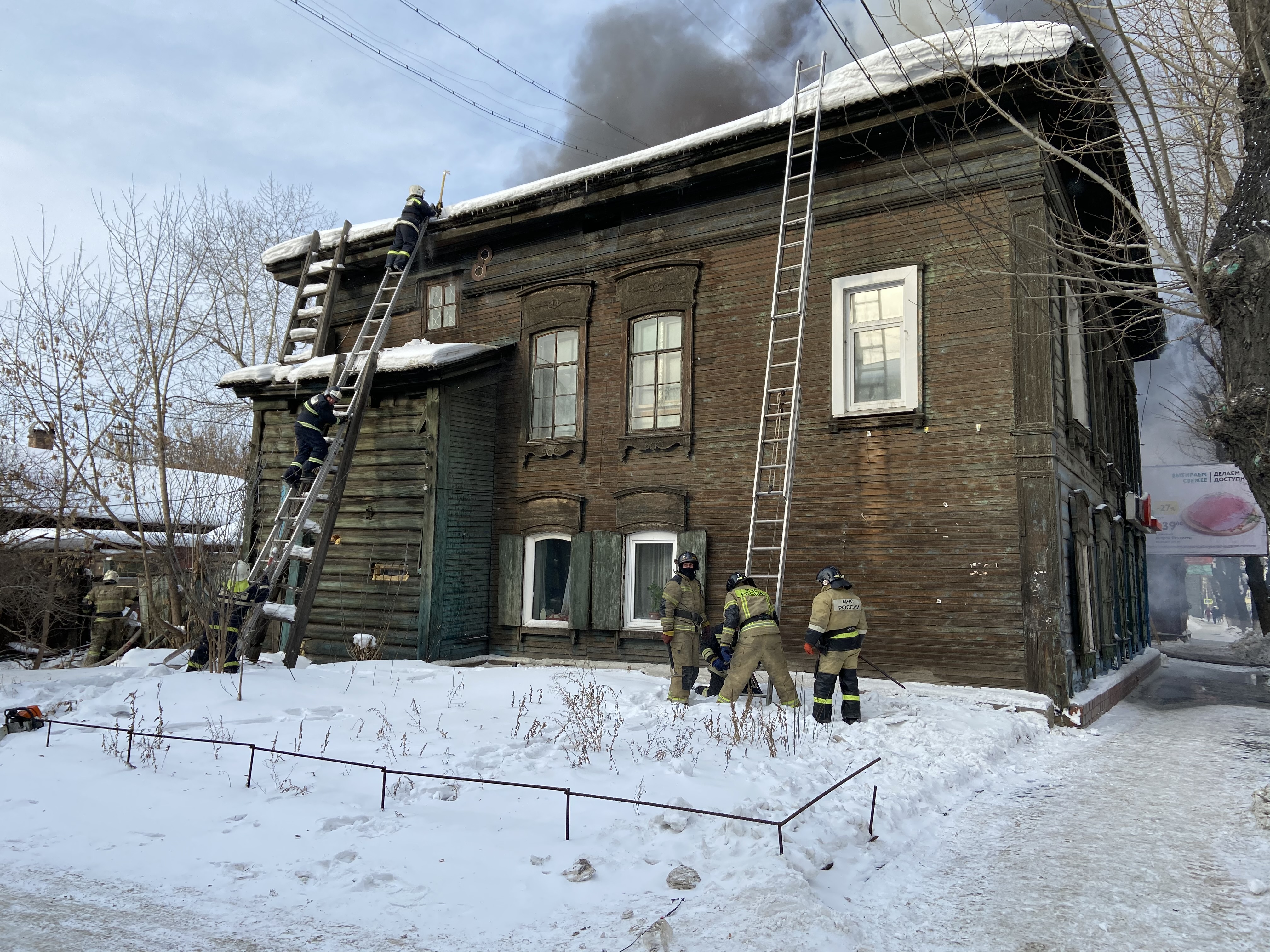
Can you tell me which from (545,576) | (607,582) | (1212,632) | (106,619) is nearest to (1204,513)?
(607,582)

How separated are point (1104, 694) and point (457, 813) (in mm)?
9300

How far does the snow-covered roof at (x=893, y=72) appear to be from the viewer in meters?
9.10

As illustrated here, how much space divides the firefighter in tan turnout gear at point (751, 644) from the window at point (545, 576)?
→ 5.17 m

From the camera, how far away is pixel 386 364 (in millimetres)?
12359

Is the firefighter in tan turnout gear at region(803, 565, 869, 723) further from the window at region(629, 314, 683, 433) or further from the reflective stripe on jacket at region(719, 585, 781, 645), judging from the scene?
the window at region(629, 314, 683, 433)

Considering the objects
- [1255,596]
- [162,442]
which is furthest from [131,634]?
[1255,596]

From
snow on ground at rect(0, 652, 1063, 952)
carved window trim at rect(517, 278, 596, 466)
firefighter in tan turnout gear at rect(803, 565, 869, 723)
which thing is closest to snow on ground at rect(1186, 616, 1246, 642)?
carved window trim at rect(517, 278, 596, 466)

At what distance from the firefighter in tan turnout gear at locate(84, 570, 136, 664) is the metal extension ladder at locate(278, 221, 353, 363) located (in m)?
5.43

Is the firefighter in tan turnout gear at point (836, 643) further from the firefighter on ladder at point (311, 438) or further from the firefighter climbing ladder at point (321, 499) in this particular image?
the firefighter on ladder at point (311, 438)

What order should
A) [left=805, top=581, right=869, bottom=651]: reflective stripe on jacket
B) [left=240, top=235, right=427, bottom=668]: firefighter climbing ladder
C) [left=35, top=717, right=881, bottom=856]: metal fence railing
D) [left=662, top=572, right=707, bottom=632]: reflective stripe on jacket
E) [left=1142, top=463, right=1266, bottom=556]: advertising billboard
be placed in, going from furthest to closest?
Answer: [left=1142, top=463, right=1266, bottom=556]: advertising billboard → [left=240, top=235, right=427, bottom=668]: firefighter climbing ladder → [left=662, top=572, right=707, bottom=632]: reflective stripe on jacket → [left=805, top=581, right=869, bottom=651]: reflective stripe on jacket → [left=35, top=717, right=881, bottom=856]: metal fence railing

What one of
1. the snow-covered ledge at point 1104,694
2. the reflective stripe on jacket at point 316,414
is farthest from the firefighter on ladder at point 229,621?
the snow-covered ledge at point 1104,694

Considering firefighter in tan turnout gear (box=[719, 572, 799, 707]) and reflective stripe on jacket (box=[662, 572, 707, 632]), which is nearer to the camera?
firefighter in tan turnout gear (box=[719, 572, 799, 707])

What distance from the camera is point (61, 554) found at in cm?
1454

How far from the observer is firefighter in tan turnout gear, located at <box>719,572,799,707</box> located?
307 inches
